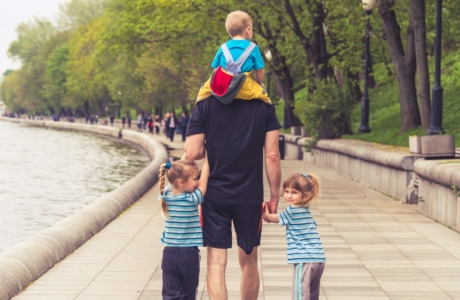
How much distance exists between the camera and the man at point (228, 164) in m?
6.09

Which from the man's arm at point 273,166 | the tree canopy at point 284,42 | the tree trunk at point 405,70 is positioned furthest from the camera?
the tree canopy at point 284,42

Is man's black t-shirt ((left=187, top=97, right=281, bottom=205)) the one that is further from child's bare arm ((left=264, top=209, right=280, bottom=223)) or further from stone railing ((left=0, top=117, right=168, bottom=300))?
stone railing ((left=0, top=117, right=168, bottom=300))

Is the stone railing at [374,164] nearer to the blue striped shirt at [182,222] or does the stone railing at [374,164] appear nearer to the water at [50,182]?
the water at [50,182]

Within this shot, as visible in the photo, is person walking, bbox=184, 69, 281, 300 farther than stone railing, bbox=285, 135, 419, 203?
No

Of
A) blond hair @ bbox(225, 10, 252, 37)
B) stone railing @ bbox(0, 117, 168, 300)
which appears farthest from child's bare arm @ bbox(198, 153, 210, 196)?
stone railing @ bbox(0, 117, 168, 300)

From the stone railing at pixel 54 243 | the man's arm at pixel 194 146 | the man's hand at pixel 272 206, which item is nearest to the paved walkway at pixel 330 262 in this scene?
the stone railing at pixel 54 243

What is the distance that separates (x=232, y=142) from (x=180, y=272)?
0.95 meters

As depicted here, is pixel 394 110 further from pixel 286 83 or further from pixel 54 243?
pixel 54 243

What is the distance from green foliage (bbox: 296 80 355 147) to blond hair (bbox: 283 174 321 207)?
66.2ft

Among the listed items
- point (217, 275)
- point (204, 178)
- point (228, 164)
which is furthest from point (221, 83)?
point (217, 275)

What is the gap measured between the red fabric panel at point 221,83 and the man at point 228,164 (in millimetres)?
125

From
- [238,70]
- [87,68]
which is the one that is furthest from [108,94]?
[238,70]

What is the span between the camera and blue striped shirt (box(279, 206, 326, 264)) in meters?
6.17

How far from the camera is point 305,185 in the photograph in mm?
6098
